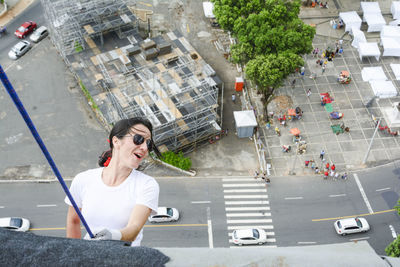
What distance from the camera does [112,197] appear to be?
1325cm

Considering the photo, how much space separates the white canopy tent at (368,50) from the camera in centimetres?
7300

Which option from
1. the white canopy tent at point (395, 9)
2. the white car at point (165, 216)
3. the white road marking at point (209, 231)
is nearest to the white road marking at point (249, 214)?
the white road marking at point (209, 231)

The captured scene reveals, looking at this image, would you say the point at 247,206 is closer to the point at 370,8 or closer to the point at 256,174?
the point at 256,174

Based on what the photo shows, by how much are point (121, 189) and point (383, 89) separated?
6398 cm

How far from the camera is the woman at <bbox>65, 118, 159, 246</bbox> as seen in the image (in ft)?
42.2

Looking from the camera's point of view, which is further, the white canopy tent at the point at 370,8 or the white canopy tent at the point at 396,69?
the white canopy tent at the point at 370,8

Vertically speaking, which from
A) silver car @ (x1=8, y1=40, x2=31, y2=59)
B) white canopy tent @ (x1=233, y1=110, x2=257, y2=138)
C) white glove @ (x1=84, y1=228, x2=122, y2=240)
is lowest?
white glove @ (x1=84, y1=228, x2=122, y2=240)

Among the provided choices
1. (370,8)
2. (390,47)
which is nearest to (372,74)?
(390,47)

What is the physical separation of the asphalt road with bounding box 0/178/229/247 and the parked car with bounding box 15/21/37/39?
31409 mm

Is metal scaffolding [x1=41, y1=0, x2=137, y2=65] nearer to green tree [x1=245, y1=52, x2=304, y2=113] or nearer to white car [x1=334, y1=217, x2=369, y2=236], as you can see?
green tree [x1=245, y1=52, x2=304, y2=113]

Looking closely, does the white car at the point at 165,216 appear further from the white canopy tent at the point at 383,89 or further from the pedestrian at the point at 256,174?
the white canopy tent at the point at 383,89

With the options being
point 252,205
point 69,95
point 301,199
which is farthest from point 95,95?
point 301,199

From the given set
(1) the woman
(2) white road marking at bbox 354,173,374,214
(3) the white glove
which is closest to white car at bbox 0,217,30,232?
(1) the woman

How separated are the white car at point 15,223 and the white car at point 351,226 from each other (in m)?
39.0
